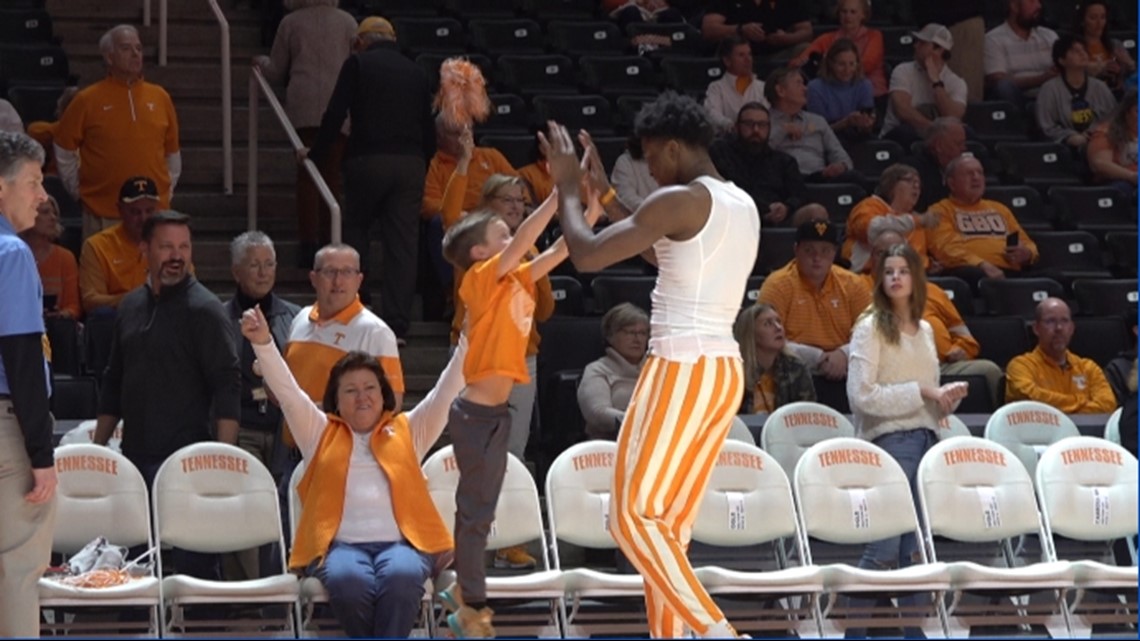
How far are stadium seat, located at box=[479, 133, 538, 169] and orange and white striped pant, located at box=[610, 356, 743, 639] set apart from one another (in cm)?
A: 570

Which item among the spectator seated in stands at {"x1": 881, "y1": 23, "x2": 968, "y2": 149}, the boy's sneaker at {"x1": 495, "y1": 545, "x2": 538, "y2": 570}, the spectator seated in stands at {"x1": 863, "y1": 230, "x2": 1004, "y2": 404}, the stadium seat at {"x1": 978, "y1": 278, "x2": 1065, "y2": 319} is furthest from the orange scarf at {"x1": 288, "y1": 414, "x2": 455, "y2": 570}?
the spectator seated in stands at {"x1": 881, "y1": 23, "x2": 968, "y2": 149}

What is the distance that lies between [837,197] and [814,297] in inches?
71.6

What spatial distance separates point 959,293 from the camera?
1052cm

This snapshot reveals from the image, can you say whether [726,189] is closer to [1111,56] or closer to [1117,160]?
[1117,160]

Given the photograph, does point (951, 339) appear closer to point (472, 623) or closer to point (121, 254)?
point (121, 254)

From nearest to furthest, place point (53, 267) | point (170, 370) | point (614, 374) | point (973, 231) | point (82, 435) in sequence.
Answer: point (170, 370), point (82, 435), point (614, 374), point (53, 267), point (973, 231)

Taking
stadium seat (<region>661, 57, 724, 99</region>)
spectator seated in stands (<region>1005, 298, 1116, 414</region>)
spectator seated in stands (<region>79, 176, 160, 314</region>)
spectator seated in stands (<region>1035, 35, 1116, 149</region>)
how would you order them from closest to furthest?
spectator seated in stands (<region>79, 176, 160, 314</region>) < spectator seated in stands (<region>1005, 298, 1116, 414</region>) < stadium seat (<region>661, 57, 724, 99</region>) < spectator seated in stands (<region>1035, 35, 1116, 149</region>)

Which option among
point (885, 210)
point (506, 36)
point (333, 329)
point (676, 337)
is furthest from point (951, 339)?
point (676, 337)

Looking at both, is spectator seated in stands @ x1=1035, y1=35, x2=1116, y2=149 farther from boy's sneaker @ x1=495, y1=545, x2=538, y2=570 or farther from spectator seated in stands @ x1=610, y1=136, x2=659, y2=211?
boy's sneaker @ x1=495, y1=545, x2=538, y2=570

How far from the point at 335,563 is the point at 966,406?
383 centimetres

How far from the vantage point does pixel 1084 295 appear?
10742mm

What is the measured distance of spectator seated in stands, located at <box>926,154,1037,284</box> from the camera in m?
11.1

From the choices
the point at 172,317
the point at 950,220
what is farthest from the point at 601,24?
the point at 172,317

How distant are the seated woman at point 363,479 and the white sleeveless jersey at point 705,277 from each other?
61.1 inches
